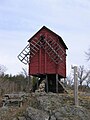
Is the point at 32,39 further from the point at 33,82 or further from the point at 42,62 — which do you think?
the point at 33,82


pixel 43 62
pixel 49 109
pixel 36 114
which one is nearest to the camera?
pixel 36 114

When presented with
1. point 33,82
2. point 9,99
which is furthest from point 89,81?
point 9,99

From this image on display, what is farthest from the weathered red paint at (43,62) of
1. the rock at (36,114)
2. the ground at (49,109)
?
the rock at (36,114)

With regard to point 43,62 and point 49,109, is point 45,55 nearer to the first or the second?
point 43,62

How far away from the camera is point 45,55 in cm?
2656

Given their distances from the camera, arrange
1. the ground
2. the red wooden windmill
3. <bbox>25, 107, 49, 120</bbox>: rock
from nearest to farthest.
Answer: <bbox>25, 107, 49, 120</bbox>: rock < the ground < the red wooden windmill

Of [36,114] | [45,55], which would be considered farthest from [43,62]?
[36,114]

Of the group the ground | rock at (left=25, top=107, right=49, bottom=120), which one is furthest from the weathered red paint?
rock at (left=25, top=107, right=49, bottom=120)

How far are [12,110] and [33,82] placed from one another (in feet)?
34.9

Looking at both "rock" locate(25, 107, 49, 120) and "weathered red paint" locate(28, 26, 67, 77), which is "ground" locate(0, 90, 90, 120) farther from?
"weathered red paint" locate(28, 26, 67, 77)

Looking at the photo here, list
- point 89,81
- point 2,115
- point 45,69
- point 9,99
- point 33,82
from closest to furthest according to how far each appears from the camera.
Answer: point 2,115
point 9,99
point 45,69
point 33,82
point 89,81

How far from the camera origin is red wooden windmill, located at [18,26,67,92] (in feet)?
85.7

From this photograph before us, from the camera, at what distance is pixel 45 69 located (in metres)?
26.1

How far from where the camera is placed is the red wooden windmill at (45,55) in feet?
85.7
